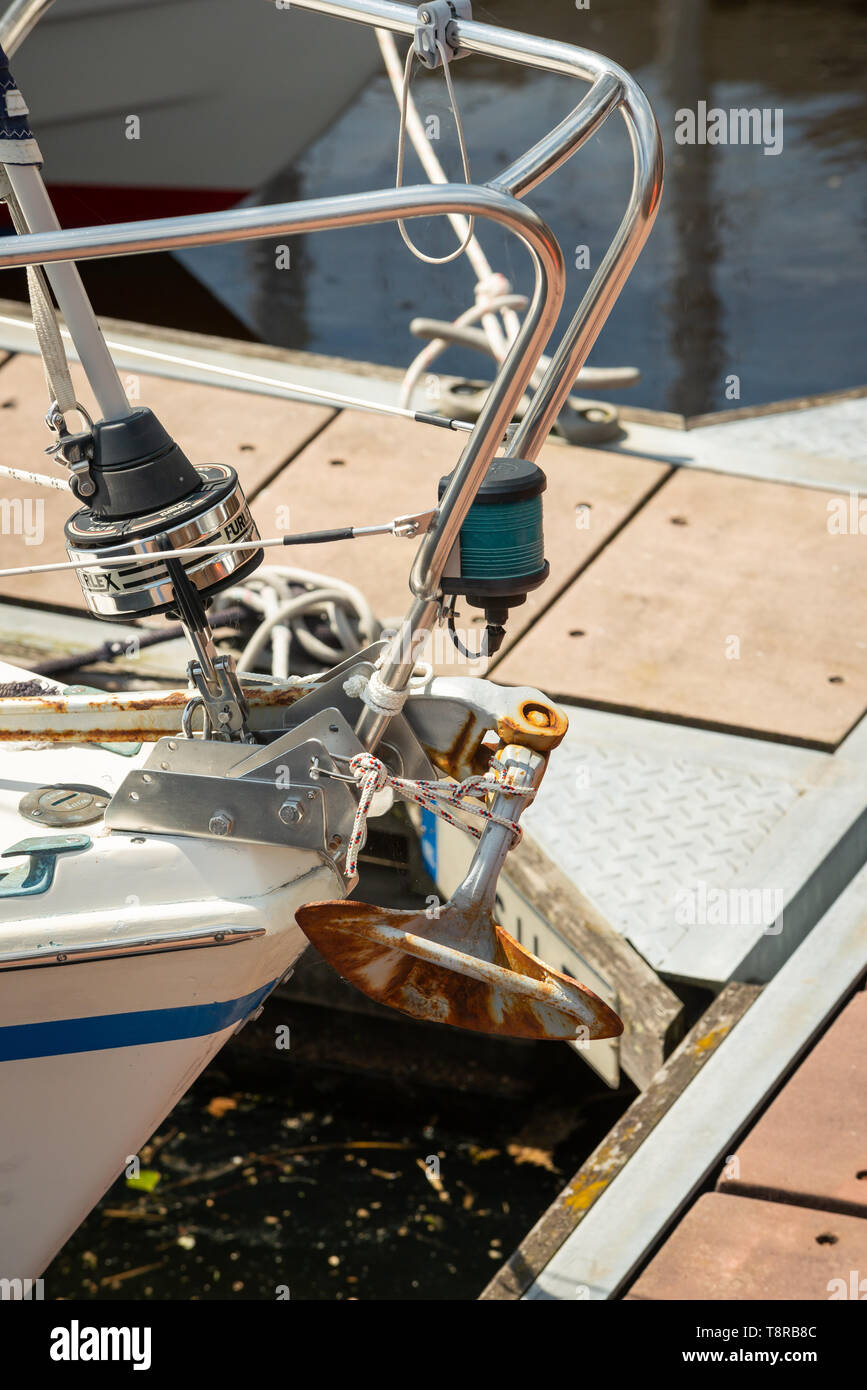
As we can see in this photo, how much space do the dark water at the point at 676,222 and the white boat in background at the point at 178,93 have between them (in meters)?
0.36

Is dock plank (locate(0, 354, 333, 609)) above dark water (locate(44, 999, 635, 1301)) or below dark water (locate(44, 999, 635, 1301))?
above

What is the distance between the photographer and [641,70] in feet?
33.2

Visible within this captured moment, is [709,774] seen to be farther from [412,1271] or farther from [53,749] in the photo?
[53,749]

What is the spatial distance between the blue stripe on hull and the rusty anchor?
25cm

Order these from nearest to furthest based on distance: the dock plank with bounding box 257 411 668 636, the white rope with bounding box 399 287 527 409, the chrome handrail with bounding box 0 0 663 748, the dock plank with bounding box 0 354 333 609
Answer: the chrome handrail with bounding box 0 0 663 748
the dock plank with bounding box 257 411 668 636
the dock plank with bounding box 0 354 333 609
the white rope with bounding box 399 287 527 409

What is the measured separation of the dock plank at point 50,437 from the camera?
434cm

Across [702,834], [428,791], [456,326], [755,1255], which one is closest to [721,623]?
[702,834]

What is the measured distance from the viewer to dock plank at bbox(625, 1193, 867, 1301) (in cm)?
253

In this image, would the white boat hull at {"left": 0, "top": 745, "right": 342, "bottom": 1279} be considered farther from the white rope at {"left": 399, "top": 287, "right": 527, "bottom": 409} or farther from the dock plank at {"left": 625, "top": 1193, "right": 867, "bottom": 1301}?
the white rope at {"left": 399, "top": 287, "right": 527, "bottom": 409}

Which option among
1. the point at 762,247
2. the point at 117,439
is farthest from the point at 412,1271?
the point at 762,247

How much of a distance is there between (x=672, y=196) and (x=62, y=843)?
7.26m

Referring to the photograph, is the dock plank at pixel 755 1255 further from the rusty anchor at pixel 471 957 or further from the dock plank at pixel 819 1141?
the rusty anchor at pixel 471 957

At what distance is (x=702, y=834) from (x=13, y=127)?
201 cm

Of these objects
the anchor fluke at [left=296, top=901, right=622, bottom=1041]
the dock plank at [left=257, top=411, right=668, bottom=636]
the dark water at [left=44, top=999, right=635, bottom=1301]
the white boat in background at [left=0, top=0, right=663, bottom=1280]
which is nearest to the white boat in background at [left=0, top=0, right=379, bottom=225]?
the dock plank at [left=257, top=411, right=668, bottom=636]
